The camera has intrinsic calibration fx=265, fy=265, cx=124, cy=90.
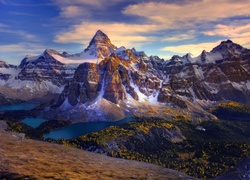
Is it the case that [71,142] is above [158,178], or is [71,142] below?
below

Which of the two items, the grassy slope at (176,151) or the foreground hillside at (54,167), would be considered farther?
the grassy slope at (176,151)

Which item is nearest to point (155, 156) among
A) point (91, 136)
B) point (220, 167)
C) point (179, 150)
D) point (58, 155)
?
point (179, 150)

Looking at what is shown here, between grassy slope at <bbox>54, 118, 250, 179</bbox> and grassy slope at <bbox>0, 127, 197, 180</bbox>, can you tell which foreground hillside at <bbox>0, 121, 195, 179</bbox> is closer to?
grassy slope at <bbox>0, 127, 197, 180</bbox>

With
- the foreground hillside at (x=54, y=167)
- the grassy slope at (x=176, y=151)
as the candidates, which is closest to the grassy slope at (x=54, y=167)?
the foreground hillside at (x=54, y=167)

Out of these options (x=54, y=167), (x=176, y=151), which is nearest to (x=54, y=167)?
(x=54, y=167)

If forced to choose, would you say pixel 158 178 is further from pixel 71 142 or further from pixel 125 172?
pixel 71 142

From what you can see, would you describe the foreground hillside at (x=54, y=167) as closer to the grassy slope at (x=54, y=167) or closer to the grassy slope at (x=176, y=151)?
the grassy slope at (x=54, y=167)

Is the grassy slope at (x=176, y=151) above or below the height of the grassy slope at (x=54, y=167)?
below

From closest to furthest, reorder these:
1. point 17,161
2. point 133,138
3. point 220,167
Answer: point 17,161 < point 220,167 < point 133,138
